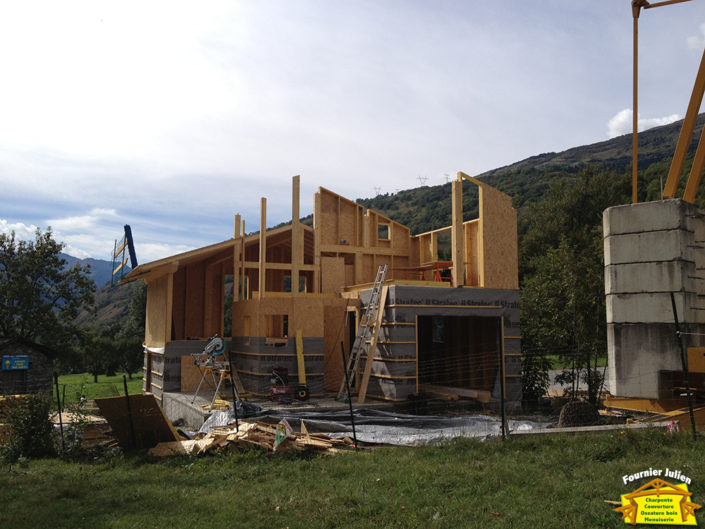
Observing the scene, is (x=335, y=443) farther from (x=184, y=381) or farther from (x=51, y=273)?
(x=51, y=273)

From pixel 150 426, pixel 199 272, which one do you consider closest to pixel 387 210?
pixel 199 272

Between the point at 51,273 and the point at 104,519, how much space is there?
3402 centimetres

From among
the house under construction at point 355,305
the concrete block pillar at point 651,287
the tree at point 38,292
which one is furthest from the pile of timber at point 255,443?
the tree at point 38,292

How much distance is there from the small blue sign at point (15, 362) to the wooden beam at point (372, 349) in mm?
16874

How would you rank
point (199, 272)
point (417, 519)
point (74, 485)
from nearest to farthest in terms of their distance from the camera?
point (417, 519)
point (74, 485)
point (199, 272)

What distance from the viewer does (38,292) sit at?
120 ft

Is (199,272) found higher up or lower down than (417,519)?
higher up

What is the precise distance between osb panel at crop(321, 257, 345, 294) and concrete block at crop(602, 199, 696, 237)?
11227 millimetres

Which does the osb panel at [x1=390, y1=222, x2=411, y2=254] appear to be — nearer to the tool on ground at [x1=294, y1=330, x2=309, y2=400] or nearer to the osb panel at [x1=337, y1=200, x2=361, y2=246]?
the osb panel at [x1=337, y1=200, x2=361, y2=246]

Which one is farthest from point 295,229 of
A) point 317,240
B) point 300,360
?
point 300,360

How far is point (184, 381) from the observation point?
2088 centimetres

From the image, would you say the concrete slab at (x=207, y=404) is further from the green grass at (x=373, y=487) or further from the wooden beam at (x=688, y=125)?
Result: the wooden beam at (x=688, y=125)

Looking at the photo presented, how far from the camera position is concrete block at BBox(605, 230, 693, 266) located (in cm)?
1089

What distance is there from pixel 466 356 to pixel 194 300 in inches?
469
